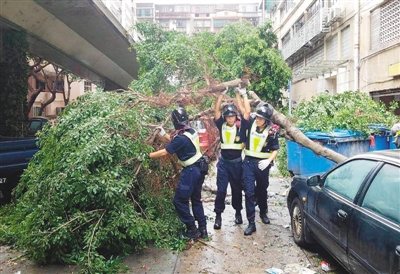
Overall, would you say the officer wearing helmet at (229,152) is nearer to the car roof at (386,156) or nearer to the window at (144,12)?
the car roof at (386,156)

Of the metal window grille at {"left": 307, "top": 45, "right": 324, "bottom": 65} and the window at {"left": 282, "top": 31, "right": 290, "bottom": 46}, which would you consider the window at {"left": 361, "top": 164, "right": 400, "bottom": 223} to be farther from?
the window at {"left": 282, "top": 31, "right": 290, "bottom": 46}

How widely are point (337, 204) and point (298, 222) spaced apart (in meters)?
1.32

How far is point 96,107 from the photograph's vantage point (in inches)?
218

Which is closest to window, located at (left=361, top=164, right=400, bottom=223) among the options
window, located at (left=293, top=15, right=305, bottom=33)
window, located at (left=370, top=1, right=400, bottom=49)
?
window, located at (left=370, top=1, right=400, bottom=49)

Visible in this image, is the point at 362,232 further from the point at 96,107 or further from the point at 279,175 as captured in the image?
the point at 279,175

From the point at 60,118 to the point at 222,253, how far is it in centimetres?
307

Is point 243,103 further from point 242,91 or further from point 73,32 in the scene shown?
point 73,32

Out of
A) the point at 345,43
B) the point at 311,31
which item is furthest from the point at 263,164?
the point at 311,31

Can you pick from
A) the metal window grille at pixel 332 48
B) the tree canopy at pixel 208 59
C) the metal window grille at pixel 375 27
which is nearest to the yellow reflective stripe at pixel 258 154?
the tree canopy at pixel 208 59

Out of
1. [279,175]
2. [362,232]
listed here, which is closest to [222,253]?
[362,232]

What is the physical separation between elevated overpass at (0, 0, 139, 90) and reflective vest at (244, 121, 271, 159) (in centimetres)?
852

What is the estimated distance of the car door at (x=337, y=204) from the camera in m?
3.53

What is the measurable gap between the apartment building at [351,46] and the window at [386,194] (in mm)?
9187

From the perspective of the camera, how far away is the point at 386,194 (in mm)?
3088
